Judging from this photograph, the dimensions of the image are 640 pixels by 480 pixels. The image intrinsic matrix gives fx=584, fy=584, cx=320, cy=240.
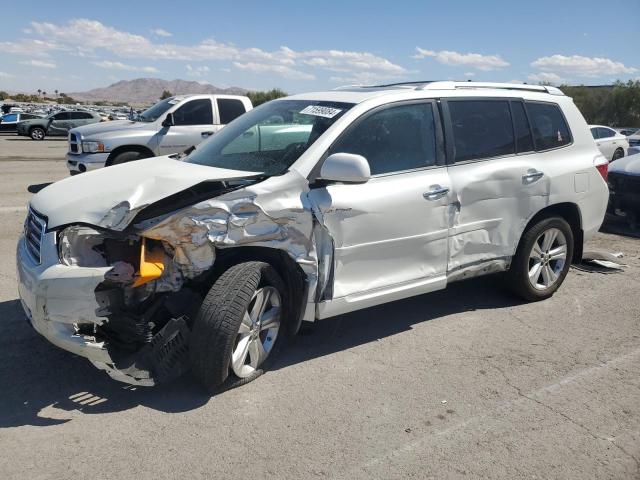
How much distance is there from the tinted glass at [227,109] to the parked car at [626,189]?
23.2 ft

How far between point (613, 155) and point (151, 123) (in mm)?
14240

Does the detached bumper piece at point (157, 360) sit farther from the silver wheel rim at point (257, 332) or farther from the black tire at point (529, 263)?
the black tire at point (529, 263)

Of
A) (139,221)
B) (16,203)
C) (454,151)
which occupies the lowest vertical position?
(16,203)

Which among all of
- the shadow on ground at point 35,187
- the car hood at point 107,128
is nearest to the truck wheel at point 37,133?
the shadow on ground at point 35,187

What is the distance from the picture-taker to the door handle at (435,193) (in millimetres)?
4375

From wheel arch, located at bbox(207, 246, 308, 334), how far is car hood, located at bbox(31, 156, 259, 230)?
423mm

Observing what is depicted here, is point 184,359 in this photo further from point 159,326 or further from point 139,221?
point 139,221

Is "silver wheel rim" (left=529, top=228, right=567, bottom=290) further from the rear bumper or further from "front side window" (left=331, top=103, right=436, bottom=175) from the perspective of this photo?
the rear bumper

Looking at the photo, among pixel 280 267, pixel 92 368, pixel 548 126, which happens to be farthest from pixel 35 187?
pixel 548 126

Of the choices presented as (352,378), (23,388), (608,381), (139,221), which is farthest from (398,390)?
(23,388)

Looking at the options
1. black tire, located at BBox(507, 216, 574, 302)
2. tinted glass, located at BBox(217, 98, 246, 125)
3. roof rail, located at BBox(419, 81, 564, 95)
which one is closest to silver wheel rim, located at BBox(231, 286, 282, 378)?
roof rail, located at BBox(419, 81, 564, 95)

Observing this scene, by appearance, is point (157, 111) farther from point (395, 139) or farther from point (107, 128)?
point (395, 139)

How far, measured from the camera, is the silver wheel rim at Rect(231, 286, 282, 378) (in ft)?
12.1

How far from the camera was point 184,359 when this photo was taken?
3586 mm
